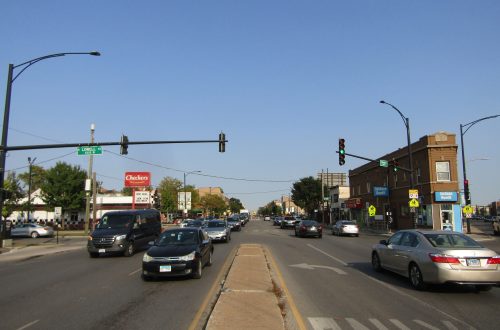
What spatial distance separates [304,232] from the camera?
3431 cm

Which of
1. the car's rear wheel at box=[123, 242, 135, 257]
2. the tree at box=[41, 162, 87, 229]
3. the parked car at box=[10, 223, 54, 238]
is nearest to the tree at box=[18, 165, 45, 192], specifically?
the tree at box=[41, 162, 87, 229]

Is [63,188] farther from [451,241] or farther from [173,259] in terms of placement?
[451,241]

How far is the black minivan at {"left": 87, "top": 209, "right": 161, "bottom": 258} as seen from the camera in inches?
766

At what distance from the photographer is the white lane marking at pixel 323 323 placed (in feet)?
23.8

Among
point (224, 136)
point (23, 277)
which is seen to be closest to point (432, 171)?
point (224, 136)

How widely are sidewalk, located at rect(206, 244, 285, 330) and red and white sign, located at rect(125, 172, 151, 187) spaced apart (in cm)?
5304

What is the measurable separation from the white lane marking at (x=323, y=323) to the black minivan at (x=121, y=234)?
44.7ft

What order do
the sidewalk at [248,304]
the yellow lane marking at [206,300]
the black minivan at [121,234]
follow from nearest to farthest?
1. the sidewalk at [248,304]
2. the yellow lane marking at [206,300]
3. the black minivan at [121,234]

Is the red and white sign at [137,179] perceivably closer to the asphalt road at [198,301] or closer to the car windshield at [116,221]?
the car windshield at [116,221]

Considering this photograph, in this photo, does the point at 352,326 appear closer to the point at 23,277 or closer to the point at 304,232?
the point at 23,277

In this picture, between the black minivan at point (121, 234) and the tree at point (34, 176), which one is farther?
the tree at point (34, 176)

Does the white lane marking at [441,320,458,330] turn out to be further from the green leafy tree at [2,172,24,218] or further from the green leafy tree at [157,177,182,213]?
the green leafy tree at [157,177,182,213]

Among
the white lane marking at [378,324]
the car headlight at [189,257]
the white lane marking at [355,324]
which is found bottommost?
the white lane marking at [378,324]

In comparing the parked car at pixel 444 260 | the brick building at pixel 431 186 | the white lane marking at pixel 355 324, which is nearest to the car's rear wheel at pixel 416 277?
the parked car at pixel 444 260
